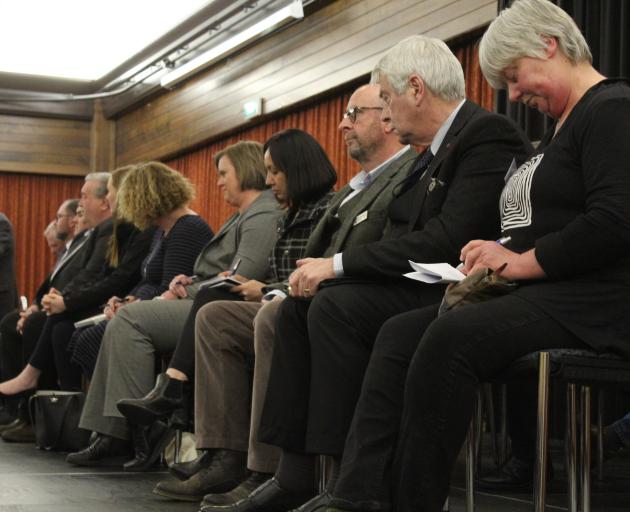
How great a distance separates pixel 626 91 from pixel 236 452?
1589 millimetres

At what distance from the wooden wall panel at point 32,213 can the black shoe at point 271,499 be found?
9.05 meters

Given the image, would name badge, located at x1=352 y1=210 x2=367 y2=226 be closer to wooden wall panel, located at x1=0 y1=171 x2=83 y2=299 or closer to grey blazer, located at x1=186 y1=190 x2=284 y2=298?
grey blazer, located at x1=186 y1=190 x2=284 y2=298

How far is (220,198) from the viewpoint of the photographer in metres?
9.31

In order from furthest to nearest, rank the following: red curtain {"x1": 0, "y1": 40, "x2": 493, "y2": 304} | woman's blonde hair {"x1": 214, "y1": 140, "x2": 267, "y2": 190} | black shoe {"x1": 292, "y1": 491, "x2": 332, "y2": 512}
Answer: red curtain {"x1": 0, "y1": 40, "x2": 493, "y2": 304}
woman's blonde hair {"x1": 214, "y1": 140, "x2": 267, "y2": 190}
black shoe {"x1": 292, "y1": 491, "x2": 332, "y2": 512}

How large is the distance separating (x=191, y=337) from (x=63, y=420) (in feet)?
4.00

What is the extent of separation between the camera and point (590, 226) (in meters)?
1.86

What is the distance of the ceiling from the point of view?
8.10 metres

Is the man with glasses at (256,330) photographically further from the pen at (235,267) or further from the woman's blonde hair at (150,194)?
the woman's blonde hair at (150,194)

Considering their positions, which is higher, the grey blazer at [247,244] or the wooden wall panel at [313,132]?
the wooden wall panel at [313,132]

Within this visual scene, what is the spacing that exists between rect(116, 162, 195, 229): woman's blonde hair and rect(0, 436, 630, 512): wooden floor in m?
1.10

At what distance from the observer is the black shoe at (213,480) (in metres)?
2.86

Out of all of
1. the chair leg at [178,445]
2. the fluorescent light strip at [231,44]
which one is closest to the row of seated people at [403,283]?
the chair leg at [178,445]

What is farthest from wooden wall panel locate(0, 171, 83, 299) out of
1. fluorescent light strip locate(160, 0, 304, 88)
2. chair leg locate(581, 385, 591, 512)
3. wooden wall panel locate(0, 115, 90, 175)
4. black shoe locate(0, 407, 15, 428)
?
chair leg locate(581, 385, 591, 512)

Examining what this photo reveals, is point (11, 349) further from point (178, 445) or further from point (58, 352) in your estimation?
point (178, 445)
